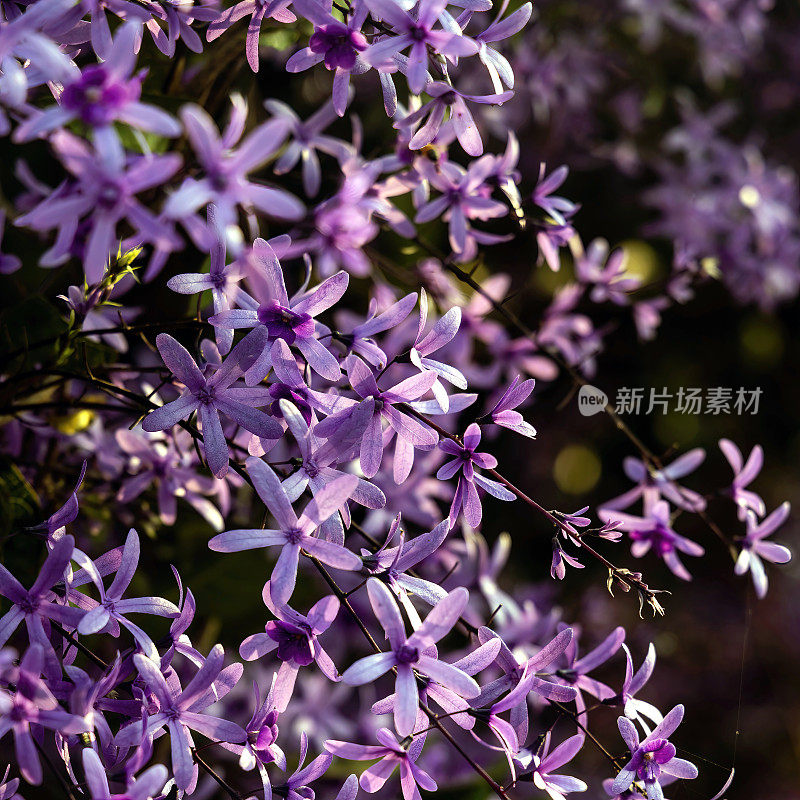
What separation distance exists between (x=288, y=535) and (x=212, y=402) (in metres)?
0.07

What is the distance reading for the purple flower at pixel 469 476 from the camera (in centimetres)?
36

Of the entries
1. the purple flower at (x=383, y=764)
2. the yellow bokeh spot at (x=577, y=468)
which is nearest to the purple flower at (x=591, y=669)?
the purple flower at (x=383, y=764)

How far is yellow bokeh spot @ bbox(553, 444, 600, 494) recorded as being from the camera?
870 millimetres

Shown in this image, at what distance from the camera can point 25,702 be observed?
0.27m

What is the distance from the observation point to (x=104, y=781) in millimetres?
279

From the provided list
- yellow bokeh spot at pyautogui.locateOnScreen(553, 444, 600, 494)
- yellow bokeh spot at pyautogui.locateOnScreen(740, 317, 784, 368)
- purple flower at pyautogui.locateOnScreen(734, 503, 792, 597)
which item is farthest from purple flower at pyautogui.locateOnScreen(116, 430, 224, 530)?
yellow bokeh spot at pyautogui.locateOnScreen(740, 317, 784, 368)

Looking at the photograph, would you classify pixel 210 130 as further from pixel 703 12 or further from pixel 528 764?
pixel 703 12

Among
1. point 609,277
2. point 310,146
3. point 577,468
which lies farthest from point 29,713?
point 577,468

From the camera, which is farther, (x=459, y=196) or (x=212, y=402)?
(x=459, y=196)

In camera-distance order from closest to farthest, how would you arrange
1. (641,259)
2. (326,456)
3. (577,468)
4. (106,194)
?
(106,194) → (326,456) → (577,468) → (641,259)

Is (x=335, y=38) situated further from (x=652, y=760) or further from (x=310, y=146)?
(x=652, y=760)

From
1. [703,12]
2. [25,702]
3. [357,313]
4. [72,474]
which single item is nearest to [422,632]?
[25,702]

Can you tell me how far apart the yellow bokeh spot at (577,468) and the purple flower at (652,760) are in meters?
0.49

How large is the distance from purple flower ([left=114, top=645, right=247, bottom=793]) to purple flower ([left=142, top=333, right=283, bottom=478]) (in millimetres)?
82
